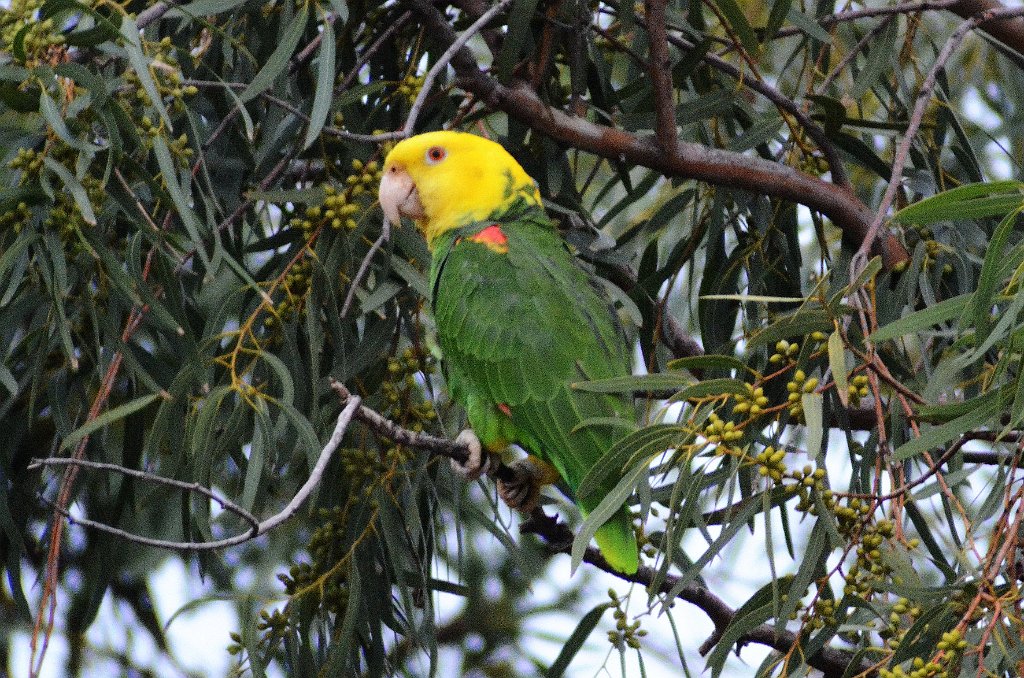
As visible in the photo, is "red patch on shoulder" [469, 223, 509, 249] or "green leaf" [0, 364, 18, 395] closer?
"green leaf" [0, 364, 18, 395]

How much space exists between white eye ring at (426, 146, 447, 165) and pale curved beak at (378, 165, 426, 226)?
58 millimetres

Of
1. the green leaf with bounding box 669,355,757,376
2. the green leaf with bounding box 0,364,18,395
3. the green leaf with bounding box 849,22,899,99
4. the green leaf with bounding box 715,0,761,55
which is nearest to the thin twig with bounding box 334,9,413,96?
the green leaf with bounding box 715,0,761,55

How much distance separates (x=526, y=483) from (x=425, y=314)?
0.36 m

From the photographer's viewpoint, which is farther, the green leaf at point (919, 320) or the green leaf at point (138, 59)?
the green leaf at point (138, 59)

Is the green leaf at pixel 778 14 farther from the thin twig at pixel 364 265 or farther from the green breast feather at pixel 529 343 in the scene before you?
the thin twig at pixel 364 265

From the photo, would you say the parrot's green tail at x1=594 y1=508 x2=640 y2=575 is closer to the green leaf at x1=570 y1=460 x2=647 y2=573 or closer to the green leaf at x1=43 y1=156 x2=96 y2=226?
the green leaf at x1=570 y1=460 x2=647 y2=573

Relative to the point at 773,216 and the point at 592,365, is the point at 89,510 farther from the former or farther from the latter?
the point at 773,216

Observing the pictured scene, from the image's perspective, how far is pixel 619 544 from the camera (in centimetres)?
173

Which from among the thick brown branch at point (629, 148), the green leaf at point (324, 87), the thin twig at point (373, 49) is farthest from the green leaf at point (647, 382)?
the thin twig at point (373, 49)

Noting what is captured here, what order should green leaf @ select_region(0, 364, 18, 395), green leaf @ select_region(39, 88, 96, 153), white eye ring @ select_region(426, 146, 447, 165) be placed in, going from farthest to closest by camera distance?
white eye ring @ select_region(426, 146, 447, 165)
green leaf @ select_region(0, 364, 18, 395)
green leaf @ select_region(39, 88, 96, 153)

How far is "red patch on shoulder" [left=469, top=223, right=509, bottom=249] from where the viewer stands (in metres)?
2.08

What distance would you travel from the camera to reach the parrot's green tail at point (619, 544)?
5.65 feet

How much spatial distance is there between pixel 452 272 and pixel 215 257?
0.50m

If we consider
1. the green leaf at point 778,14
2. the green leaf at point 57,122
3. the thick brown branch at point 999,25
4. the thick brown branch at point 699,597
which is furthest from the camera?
the thick brown branch at point 999,25
